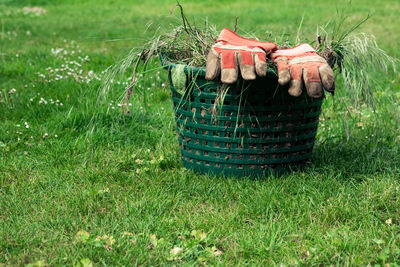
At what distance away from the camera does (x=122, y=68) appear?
10.5 feet

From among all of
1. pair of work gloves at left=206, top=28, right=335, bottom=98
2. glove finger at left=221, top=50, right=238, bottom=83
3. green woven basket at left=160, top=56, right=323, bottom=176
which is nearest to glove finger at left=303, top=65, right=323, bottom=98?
pair of work gloves at left=206, top=28, right=335, bottom=98

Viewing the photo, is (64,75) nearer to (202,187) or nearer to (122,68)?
(122,68)

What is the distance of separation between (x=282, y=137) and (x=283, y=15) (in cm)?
696

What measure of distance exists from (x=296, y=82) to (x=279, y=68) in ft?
0.39

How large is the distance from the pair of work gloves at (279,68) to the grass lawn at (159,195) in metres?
0.26

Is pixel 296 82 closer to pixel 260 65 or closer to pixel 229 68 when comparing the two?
pixel 260 65

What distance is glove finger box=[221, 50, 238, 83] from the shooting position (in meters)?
2.67

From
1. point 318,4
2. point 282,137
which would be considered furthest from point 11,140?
point 318,4

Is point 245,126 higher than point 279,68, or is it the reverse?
point 279,68

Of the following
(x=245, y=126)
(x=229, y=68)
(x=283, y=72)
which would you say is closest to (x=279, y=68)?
(x=283, y=72)

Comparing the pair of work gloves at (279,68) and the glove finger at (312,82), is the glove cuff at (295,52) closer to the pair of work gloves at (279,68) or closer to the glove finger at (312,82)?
the pair of work gloves at (279,68)

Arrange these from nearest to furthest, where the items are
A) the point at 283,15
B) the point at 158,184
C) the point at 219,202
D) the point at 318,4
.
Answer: the point at 219,202 < the point at 158,184 < the point at 283,15 < the point at 318,4

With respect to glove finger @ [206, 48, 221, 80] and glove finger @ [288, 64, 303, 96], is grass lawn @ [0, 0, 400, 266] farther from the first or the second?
glove finger @ [206, 48, 221, 80]

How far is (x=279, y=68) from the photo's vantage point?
105 inches
